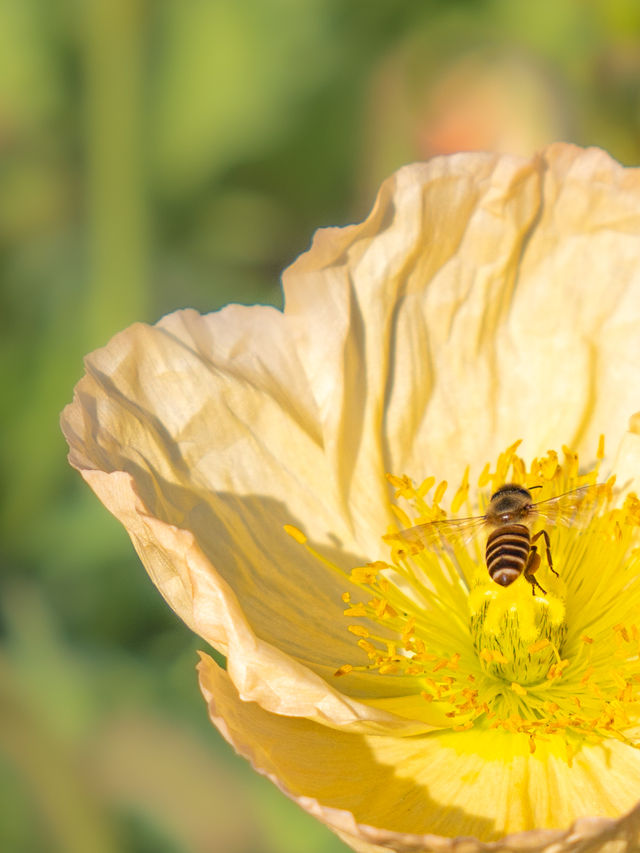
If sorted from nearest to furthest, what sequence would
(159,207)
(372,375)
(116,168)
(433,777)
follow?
(433,777), (372,375), (116,168), (159,207)

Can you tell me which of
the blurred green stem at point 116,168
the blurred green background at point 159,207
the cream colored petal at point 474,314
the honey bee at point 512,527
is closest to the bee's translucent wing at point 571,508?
the honey bee at point 512,527

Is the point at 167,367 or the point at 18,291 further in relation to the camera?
the point at 18,291

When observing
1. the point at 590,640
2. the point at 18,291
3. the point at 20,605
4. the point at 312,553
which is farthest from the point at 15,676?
the point at 18,291

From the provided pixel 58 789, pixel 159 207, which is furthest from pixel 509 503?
pixel 159 207

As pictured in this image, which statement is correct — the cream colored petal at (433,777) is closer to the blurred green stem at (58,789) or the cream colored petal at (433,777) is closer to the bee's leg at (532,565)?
the bee's leg at (532,565)

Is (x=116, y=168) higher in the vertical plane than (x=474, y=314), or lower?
higher

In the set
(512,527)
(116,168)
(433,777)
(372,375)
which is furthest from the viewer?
(116,168)

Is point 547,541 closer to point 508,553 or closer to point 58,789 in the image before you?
point 508,553

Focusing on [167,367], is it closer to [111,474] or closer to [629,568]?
[111,474]
